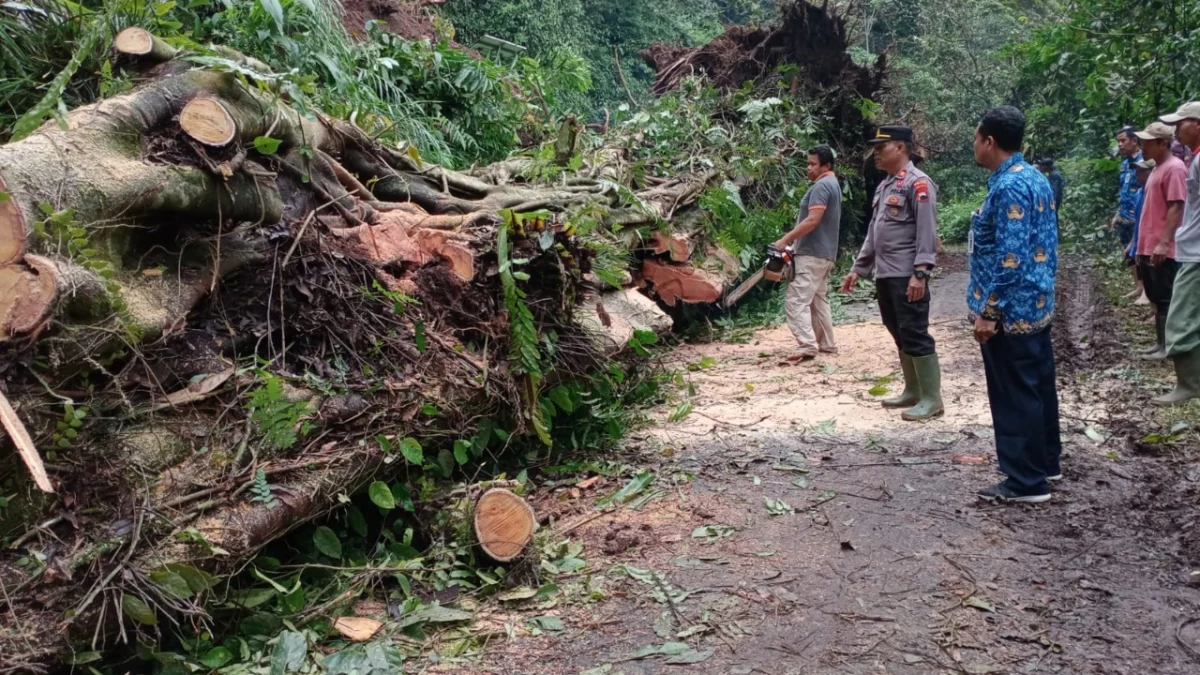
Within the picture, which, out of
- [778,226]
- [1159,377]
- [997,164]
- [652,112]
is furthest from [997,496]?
[652,112]

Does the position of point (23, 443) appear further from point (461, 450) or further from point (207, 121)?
point (461, 450)

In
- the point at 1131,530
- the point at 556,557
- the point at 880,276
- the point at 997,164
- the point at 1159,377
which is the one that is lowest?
the point at 1159,377

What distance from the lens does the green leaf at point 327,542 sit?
339 centimetres

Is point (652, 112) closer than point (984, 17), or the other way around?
point (652, 112)

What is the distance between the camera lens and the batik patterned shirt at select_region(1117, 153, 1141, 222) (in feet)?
27.0

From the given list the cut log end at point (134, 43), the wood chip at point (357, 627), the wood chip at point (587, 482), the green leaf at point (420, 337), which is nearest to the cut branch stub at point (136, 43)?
the cut log end at point (134, 43)

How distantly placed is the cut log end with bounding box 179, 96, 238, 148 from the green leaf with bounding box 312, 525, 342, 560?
5.30 feet

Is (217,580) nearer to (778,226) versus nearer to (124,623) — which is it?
(124,623)

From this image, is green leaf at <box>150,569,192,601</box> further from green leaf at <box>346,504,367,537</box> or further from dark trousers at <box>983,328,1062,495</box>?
dark trousers at <box>983,328,1062,495</box>

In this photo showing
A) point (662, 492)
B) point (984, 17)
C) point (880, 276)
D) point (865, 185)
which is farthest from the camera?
point (984, 17)

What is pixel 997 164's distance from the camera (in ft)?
13.2

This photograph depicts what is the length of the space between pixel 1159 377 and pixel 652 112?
6.61m

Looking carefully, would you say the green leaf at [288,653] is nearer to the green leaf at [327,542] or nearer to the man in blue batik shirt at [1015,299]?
the green leaf at [327,542]

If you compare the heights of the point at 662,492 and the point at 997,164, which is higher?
the point at 997,164
